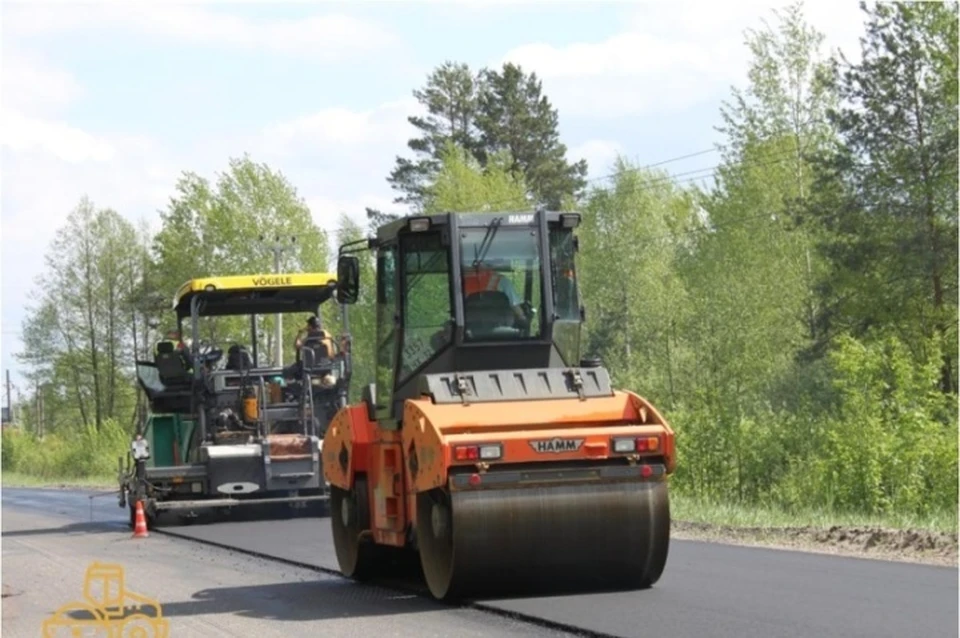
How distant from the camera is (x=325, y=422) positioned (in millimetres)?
20812

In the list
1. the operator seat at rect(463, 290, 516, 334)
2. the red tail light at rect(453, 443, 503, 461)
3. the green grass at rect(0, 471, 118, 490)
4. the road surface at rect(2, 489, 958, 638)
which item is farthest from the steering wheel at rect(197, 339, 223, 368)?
the green grass at rect(0, 471, 118, 490)

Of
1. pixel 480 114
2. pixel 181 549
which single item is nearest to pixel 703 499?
pixel 181 549

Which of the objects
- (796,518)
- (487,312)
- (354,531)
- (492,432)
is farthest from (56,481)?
(492,432)

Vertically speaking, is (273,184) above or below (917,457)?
above

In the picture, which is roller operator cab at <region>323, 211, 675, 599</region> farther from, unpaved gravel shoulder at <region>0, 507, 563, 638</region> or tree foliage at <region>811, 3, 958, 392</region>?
tree foliage at <region>811, 3, 958, 392</region>

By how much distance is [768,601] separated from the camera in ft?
33.4

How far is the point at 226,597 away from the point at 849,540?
6.00 meters

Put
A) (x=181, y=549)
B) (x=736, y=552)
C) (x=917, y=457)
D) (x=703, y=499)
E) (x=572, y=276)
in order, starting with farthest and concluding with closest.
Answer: (x=703, y=499) → (x=917, y=457) → (x=181, y=549) → (x=736, y=552) → (x=572, y=276)

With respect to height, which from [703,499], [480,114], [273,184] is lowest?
[703,499]

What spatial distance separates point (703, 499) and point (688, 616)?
1295cm

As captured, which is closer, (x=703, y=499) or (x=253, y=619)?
(x=253, y=619)

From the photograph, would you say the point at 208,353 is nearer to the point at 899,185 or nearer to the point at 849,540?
the point at 849,540

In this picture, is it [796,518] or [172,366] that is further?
[172,366]

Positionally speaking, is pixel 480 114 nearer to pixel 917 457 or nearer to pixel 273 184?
pixel 273 184
